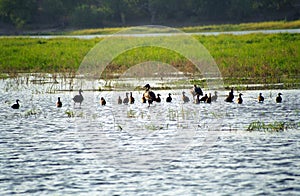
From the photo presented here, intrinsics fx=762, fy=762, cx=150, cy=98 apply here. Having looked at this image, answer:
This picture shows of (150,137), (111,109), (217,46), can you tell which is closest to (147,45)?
(217,46)

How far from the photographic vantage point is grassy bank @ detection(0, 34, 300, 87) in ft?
103

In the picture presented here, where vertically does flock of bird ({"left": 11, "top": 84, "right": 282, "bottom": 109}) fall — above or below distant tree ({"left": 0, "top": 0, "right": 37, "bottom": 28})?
below

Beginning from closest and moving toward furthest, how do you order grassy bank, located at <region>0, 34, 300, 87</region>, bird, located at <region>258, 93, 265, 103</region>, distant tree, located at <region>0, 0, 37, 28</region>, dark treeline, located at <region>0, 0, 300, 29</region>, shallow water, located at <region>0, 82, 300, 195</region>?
1. shallow water, located at <region>0, 82, 300, 195</region>
2. bird, located at <region>258, 93, 265, 103</region>
3. grassy bank, located at <region>0, 34, 300, 87</region>
4. dark treeline, located at <region>0, 0, 300, 29</region>
5. distant tree, located at <region>0, 0, 37, 28</region>

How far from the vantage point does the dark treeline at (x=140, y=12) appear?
85.5 meters

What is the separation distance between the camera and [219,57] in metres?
36.2

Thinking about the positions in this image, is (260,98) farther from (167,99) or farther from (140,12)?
(140,12)

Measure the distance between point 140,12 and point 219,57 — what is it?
57.3m

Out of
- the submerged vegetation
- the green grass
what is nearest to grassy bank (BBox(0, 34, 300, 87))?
the submerged vegetation

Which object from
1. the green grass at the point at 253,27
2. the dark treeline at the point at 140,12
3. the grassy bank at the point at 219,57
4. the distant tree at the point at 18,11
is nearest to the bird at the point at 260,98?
the grassy bank at the point at 219,57

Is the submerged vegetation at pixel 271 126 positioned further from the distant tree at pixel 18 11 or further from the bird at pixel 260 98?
the distant tree at pixel 18 11

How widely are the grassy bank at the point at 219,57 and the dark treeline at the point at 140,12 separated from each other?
126 ft

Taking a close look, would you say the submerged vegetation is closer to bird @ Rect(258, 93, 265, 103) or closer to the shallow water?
the shallow water

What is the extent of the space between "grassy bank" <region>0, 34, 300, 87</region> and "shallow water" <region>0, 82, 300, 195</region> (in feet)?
20.3

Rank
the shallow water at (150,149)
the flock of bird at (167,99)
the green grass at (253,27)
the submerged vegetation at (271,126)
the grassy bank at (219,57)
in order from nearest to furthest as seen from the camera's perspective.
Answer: the shallow water at (150,149) < the submerged vegetation at (271,126) < the flock of bird at (167,99) < the grassy bank at (219,57) < the green grass at (253,27)
